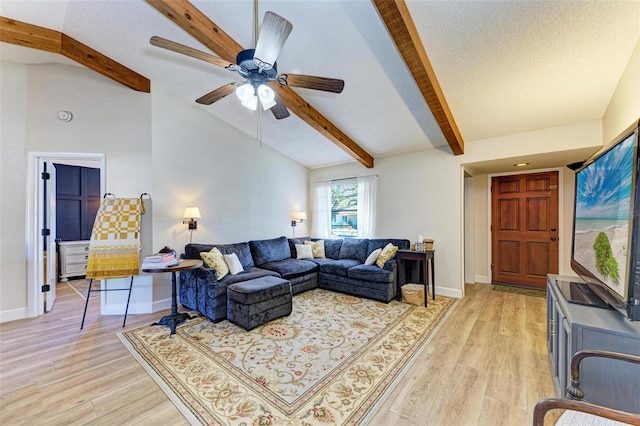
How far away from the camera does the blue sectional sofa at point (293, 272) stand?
324 cm

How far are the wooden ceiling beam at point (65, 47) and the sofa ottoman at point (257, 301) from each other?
3.03 meters

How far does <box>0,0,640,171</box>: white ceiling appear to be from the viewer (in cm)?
203

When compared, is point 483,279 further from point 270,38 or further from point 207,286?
point 270,38

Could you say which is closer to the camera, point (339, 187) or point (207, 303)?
point (207, 303)

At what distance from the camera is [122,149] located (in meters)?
3.54

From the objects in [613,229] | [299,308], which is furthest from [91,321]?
[613,229]

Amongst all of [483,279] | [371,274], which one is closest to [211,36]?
[371,274]

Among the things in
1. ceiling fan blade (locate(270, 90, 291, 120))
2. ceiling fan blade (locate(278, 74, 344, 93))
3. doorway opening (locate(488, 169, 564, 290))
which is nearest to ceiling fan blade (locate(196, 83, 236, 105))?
ceiling fan blade (locate(270, 90, 291, 120))

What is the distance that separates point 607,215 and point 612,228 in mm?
131

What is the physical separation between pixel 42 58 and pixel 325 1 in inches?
142

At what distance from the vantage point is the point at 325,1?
6.93ft

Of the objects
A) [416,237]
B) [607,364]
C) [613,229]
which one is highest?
[613,229]

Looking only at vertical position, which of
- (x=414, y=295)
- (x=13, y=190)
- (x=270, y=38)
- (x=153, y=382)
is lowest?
(x=153, y=382)

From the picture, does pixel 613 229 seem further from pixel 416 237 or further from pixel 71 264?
pixel 71 264
